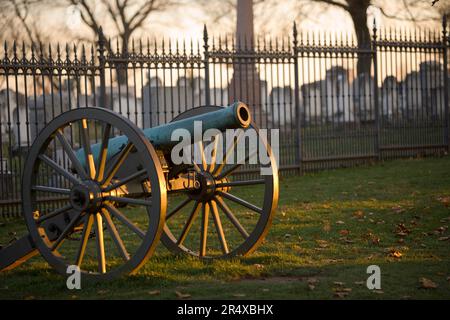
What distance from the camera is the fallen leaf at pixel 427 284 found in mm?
6102

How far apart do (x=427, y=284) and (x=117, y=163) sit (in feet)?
8.78

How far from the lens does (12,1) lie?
29.8 meters

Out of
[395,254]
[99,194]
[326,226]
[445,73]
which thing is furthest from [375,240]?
[445,73]

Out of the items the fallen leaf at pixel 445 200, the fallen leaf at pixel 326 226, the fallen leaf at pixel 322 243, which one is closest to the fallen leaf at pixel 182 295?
the fallen leaf at pixel 322 243

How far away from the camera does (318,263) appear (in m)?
7.26

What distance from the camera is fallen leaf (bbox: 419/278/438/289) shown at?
610cm

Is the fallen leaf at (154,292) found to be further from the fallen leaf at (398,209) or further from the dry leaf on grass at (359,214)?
the fallen leaf at (398,209)

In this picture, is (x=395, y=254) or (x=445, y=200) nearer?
(x=395, y=254)

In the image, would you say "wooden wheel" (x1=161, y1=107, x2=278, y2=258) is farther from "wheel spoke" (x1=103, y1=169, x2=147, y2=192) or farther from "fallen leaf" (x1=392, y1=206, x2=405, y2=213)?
"fallen leaf" (x1=392, y1=206, x2=405, y2=213)

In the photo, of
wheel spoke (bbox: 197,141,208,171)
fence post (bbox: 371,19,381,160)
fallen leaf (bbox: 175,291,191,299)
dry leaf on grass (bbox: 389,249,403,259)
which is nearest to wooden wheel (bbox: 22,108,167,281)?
fallen leaf (bbox: 175,291,191,299)

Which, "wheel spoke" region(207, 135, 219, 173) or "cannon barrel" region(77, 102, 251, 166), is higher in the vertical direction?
"cannon barrel" region(77, 102, 251, 166)

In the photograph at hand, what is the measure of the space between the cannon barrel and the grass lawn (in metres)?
1.11

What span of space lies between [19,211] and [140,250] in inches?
243

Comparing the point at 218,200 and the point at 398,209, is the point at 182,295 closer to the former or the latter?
the point at 218,200
